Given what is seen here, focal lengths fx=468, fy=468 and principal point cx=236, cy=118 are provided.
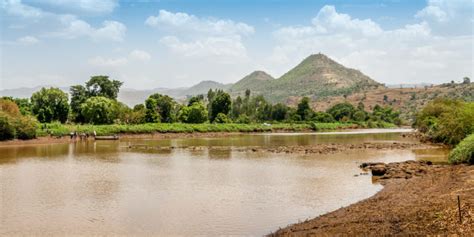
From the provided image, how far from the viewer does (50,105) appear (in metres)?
84.1

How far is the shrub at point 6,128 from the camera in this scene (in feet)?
185

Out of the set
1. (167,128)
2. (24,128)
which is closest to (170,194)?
(24,128)

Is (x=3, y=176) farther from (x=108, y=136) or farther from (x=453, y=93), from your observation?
(x=453, y=93)

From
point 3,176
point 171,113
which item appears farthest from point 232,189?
point 171,113

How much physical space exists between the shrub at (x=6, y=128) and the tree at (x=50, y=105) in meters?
25.3

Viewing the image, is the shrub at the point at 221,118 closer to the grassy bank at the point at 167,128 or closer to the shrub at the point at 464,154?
the grassy bank at the point at 167,128

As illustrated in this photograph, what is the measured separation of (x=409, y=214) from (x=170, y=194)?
11908mm

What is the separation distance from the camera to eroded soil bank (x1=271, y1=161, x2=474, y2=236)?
12.5 meters

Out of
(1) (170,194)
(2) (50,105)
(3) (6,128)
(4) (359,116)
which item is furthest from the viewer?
(4) (359,116)

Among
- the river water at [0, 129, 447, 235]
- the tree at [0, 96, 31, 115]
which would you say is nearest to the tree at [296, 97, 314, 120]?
the tree at [0, 96, 31, 115]

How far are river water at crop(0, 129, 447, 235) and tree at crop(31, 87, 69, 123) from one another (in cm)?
4743

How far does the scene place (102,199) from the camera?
70.1ft

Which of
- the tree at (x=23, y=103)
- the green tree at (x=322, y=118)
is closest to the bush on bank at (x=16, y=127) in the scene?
the tree at (x=23, y=103)

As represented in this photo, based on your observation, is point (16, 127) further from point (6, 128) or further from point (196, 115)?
point (196, 115)
